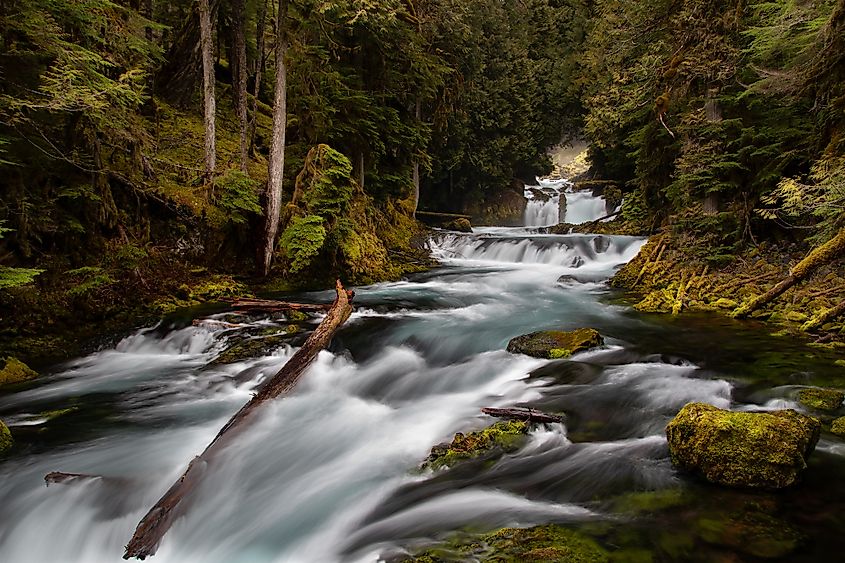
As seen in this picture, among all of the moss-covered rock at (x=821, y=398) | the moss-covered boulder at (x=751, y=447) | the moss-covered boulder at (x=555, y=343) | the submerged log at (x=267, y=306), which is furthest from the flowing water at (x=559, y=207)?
the moss-covered boulder at (x=751, y=447)

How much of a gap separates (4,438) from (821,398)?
8.69m

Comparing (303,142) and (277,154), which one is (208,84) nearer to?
(277,154)

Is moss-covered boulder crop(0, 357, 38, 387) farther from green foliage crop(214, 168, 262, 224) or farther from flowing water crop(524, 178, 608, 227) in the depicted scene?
flowing water crop(524, 178, 608, 227)

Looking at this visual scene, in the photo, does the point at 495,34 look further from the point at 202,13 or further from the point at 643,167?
the point at 202,13

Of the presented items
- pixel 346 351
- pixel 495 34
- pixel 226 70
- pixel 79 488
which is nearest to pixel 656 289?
pixel 346 351

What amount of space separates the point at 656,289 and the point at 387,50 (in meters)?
10.6

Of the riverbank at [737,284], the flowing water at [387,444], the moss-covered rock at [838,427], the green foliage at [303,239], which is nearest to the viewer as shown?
the flowing water at [387,444]

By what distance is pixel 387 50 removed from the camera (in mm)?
14812

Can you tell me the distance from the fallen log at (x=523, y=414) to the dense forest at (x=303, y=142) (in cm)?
511

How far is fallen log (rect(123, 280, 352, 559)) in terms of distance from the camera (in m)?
3.72

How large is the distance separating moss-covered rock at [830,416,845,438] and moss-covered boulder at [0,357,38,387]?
9725 mm

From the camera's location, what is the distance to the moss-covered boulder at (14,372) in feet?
21.4

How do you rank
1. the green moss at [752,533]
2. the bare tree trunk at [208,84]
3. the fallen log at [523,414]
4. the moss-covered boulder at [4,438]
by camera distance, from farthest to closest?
1. the bare tree trunk at [208,84]
2. the fallen log at [523,414]
3. the moss-covered boulder at [4,438]
4. the green moss at [752,533]

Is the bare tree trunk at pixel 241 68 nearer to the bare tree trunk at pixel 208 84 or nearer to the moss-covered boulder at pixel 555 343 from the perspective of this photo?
the bare tree trunk at pixel 208 84
